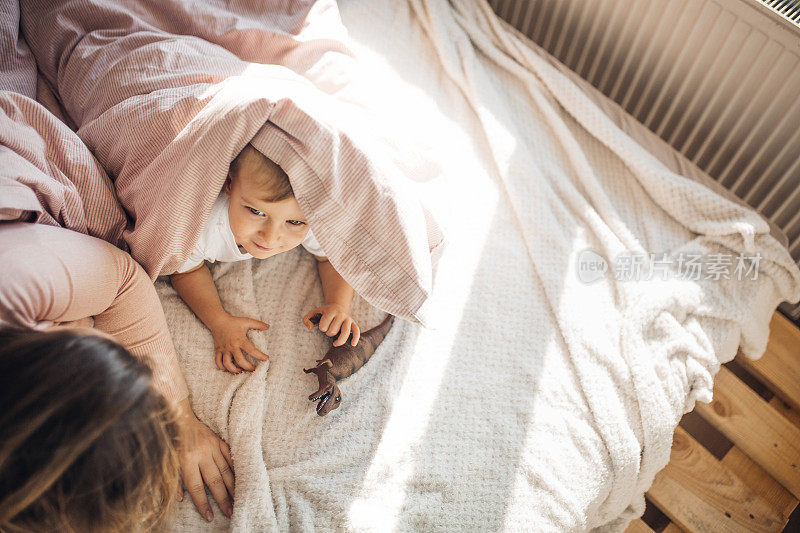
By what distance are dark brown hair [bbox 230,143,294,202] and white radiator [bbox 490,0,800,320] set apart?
85cm

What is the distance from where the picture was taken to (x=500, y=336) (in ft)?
3.00

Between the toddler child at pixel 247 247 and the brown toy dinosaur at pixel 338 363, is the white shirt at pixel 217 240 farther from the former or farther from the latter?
the brown toy dinosaur at pixel 338 363

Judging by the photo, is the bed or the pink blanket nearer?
the pink blanket

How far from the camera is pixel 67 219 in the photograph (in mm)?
688

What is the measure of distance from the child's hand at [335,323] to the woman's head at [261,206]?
0.12m

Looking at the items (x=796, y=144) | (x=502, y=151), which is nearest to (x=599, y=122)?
(x=502, y=151)

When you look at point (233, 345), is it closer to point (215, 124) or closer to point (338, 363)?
point (338, 363)

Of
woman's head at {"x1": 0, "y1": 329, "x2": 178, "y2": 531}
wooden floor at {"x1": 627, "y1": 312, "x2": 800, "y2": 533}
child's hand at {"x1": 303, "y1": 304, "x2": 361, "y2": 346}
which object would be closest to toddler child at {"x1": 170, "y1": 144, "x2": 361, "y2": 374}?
child's hand at {"x1": 303, "y1": 304, "x2": 361, "y2": 346}

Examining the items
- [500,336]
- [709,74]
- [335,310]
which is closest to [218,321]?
[335,310]

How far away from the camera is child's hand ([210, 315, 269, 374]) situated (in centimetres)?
Result: 81

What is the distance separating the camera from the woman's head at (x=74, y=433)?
0.45 m

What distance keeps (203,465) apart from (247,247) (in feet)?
0.97

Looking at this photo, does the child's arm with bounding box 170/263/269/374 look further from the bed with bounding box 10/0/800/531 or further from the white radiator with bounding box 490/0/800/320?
the white radiator with bounding box 490/0/800/320

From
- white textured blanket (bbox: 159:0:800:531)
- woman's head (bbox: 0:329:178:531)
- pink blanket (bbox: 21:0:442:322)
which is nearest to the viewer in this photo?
woman's head (bbox: 0:329:178:531)
